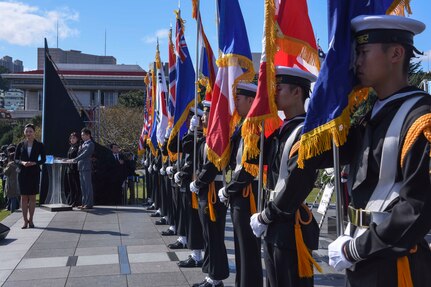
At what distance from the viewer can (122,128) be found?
105 feet

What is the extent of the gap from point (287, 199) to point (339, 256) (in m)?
0.87

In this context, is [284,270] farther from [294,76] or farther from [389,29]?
[389,29]

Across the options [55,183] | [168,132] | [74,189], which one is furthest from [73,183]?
[168,132]

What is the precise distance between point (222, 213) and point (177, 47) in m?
3.59

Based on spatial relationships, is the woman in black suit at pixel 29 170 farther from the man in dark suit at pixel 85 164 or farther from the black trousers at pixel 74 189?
the black trousers at pixel 74 189

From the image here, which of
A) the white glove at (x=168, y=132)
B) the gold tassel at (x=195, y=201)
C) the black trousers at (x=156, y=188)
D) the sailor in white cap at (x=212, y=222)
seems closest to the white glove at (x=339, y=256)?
the sailor in white cap at (x=212, y=222)

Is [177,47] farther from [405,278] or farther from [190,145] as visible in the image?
[405,278]

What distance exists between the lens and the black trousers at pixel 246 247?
4746 mm

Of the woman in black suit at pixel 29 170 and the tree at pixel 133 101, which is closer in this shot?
the woman in black suit at pixel 29 170

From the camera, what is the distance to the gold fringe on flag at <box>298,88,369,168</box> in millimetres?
2548

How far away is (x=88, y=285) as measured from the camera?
619 centimetres

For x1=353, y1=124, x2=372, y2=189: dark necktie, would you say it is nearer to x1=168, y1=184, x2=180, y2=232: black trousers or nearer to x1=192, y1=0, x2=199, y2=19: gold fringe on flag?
x1=192, y1=0, x2=199, y2=19: gold fringe on flag

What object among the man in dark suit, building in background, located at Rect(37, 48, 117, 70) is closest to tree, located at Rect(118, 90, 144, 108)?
the man in dark suit

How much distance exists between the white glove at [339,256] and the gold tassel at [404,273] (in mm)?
222
